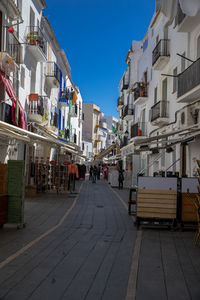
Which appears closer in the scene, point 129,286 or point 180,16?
point 129,286

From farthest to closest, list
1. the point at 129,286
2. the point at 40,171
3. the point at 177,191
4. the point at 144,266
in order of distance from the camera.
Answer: the point at 40,171, the point at 177,191, the point at 144,266, the point at 129,286

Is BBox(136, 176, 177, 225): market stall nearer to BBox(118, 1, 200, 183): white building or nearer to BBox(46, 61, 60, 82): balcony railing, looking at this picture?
BBox(118, 1, 200, 183): white building

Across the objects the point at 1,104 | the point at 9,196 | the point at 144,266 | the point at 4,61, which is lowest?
the point at 144,266

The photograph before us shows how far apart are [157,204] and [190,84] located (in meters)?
7.50

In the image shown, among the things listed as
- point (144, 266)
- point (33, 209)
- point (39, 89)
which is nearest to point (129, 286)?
point (144, 266)

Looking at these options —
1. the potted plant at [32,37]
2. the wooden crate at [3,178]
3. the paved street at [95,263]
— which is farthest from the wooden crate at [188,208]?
the potted plant at [32,37]

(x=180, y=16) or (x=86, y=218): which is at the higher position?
(x=180, y=16)

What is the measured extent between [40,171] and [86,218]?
864 centimetres

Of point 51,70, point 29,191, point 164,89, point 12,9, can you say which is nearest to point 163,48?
point 164,89

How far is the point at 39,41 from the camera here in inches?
860

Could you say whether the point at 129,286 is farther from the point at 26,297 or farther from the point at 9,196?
the point at 9,196

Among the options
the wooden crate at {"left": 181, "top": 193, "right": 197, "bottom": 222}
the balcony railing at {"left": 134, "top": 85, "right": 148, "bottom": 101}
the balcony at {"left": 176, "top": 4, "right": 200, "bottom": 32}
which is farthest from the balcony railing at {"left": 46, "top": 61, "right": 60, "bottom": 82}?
the wooden crate at {"left": 181, "top": 193, "right": 197, "bottom": 222}

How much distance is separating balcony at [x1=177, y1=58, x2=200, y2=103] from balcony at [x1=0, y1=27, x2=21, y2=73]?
24.1 ft

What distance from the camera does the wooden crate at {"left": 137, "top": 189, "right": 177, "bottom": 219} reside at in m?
9.77
